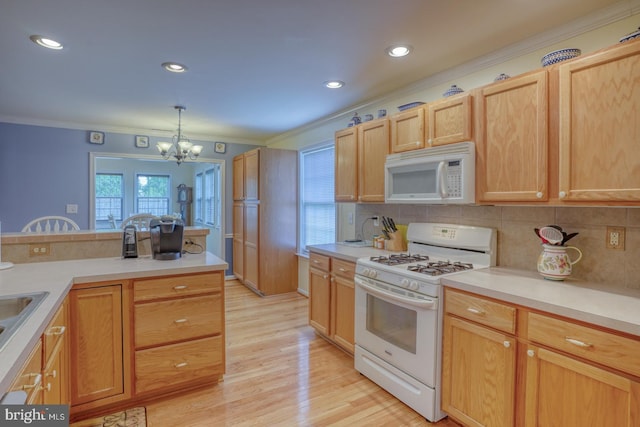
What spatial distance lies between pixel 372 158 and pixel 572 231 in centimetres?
159

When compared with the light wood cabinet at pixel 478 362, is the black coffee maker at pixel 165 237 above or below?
above

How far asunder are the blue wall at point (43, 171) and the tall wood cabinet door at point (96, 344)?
329 cm

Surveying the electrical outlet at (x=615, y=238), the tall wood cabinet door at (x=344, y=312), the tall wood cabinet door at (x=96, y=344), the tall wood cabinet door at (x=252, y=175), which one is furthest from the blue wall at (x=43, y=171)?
the electrical outlet at (x=615, y=238)

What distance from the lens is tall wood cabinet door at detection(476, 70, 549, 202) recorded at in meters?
1.85

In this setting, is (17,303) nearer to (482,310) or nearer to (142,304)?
(142,304)

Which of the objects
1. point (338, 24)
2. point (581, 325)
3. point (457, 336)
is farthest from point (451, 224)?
point (338, 24)

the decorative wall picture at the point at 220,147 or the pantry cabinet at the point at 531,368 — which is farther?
the decorative wall picture at the point at 220,147

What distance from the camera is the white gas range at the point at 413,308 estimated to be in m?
2.02

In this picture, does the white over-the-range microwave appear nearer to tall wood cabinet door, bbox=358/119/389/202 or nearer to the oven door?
tall wood cabinet door, bbox=358/119/389/202

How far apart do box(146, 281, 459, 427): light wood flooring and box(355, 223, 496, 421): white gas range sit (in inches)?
6.4

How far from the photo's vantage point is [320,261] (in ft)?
10.4

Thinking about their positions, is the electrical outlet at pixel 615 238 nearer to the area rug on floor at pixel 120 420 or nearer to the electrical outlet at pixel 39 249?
the area rug on floor at pixel 120 420

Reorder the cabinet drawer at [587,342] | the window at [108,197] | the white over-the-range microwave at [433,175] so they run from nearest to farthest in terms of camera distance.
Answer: the cabinet drawer at [587,342], the white over-the-range microwave at [433,175], the window at [108,197]

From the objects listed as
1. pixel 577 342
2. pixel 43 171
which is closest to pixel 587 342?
pixel 577 342
